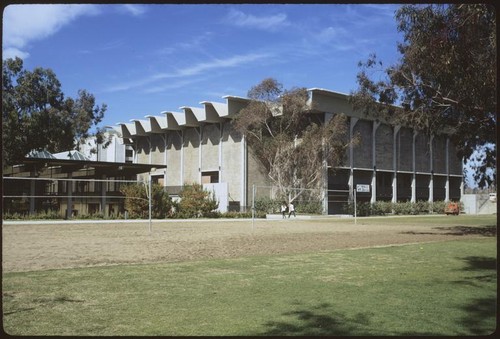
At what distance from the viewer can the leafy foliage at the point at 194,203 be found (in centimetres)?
4131

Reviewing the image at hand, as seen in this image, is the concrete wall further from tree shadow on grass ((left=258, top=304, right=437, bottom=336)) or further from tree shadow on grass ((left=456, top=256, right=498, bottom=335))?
tree shadow on grass ((left=258, top=304, right=437, bottom=336))

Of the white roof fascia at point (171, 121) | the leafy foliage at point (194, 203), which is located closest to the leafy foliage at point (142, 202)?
the leafy foliage at point (194, 203)

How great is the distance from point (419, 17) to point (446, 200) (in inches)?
1957

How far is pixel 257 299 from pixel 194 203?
34.0 metres

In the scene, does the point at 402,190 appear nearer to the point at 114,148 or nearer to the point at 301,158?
the point at 301,158

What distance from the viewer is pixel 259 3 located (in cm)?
329

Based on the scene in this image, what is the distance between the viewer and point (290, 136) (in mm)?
46375

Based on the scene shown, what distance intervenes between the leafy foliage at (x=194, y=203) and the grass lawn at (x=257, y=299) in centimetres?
2910

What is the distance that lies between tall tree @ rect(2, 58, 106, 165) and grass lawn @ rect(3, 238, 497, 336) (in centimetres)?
3059

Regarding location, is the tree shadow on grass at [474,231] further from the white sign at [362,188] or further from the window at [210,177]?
the window at [210,177]

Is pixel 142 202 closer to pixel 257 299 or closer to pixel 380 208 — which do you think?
pixel 380 208

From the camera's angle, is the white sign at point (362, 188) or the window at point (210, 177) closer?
the white sign at point (362, 188)

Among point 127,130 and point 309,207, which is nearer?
point 309,207

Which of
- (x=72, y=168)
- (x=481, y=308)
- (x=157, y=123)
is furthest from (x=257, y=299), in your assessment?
(x=157, y=123)
